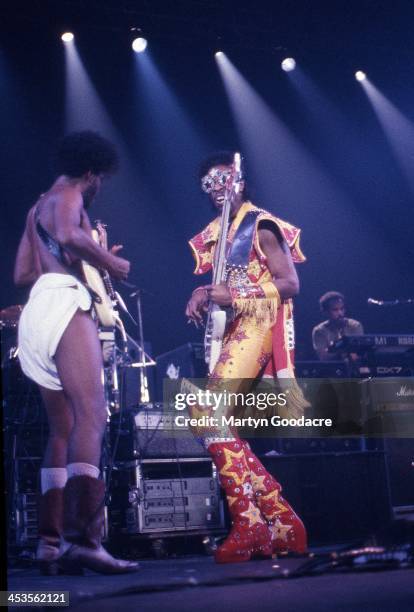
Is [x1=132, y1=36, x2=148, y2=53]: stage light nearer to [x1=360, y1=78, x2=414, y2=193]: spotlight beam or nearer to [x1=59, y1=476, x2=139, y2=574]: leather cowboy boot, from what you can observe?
[x1=360, y1=78, x2=414, y2=193]: spotlight beam

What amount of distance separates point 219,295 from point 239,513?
0.98 m

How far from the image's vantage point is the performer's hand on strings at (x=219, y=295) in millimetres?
3631

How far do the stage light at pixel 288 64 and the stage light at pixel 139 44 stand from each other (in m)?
1.29

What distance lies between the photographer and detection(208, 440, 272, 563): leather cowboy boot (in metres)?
3.37

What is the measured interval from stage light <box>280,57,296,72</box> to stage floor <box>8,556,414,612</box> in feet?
17.8

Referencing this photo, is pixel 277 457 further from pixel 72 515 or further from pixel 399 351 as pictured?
pixel 72 515

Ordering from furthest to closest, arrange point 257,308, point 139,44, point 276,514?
point 139,44 → point 257,308 → point 276,514

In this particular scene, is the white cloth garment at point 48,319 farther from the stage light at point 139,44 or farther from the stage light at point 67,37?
the stage light at point 139,44

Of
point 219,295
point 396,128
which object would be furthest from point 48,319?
point 396,128

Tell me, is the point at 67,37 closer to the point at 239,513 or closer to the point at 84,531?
the point at 239,513

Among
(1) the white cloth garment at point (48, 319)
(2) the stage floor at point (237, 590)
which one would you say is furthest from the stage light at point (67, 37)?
(2) the stage floor at point (237, 590)

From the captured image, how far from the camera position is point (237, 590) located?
2373 mm

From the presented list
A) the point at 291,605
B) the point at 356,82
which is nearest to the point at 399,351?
the point at 356,82

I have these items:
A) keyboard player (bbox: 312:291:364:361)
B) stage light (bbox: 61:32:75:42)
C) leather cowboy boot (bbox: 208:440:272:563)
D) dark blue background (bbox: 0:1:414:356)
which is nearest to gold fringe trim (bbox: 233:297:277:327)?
leather cowboy boot (bbox: 208:440:272:563)
